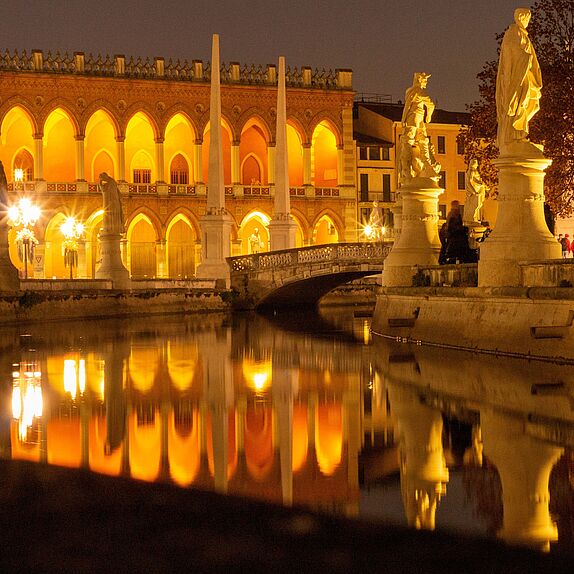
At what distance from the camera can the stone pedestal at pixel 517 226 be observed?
1495 centimetres

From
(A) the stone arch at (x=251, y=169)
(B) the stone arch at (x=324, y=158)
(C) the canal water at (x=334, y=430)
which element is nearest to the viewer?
(C) the canal water at (x=334, y=430)

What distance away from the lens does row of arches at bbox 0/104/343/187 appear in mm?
56281

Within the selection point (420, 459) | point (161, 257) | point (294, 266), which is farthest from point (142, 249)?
point (420, 459)

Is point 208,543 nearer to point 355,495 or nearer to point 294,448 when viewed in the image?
point 355,495

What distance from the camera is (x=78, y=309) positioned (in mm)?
31984

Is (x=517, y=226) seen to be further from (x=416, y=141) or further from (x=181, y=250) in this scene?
(x=181, y=250)

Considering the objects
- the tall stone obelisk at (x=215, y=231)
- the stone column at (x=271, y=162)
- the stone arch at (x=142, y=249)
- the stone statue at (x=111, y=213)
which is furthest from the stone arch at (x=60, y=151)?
the stone statue at (x=111, y=213)

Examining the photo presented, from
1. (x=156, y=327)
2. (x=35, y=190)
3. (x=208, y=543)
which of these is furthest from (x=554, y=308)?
(x=35, y=190)

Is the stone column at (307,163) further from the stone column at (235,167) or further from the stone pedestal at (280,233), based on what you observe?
the stone pedestal at (280,233)

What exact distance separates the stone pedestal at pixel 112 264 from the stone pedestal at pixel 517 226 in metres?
20.8

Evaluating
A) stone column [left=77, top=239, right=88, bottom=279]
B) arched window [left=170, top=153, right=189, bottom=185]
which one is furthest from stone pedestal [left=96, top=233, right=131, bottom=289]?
arched window [left=170, top=153, right=189, bottom=185]

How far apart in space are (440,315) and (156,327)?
449 inches

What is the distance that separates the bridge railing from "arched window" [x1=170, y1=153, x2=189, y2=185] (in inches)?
804

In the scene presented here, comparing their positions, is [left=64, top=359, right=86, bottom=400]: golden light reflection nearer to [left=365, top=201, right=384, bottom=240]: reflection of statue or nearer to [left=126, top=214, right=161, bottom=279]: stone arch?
[left=365, top=201, right=384, bottom=240]: reflection of statue
